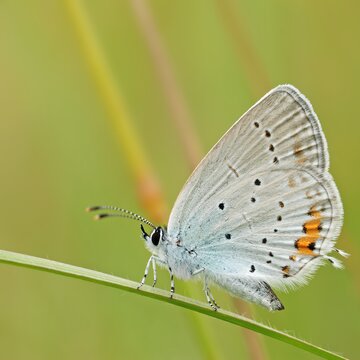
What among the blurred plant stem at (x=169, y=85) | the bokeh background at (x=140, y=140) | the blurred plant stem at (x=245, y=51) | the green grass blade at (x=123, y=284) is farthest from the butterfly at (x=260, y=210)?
the blurred plant stem at (x=245, y=51)

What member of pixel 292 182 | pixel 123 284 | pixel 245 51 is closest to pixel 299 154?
pixel 292 182

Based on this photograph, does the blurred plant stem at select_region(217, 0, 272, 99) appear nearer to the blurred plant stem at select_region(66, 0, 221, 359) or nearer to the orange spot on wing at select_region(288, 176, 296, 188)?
the blurred plant stem at select_region(66, 0, 221, 359)

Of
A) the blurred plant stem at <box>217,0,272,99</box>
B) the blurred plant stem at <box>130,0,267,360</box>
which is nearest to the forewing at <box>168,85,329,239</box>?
the blurred plant stem at <box>130,0,267,360</box>

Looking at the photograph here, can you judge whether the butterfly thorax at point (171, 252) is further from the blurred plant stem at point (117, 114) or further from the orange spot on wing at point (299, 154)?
the orange spot on wing at point (299, 154)

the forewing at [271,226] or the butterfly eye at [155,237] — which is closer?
the forewing at [271,226]

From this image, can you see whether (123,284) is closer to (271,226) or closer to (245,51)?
(271,226)

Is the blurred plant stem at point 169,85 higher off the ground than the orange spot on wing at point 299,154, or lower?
higher
